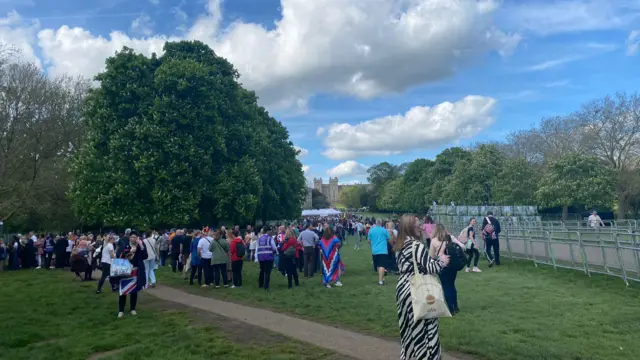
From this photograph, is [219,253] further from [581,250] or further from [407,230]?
[581,250]

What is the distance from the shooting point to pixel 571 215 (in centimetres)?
4519

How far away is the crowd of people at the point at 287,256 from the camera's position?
5.17m

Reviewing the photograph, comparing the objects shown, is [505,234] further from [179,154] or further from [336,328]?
[179,154]

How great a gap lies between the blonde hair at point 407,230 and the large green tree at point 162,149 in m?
22.8

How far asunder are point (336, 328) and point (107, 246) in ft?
29.1

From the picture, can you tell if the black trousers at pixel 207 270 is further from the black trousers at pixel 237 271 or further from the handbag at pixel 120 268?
the handbag at pixel 120 268

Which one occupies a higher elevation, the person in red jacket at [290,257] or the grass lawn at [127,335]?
the person in red jacket at [290,257]

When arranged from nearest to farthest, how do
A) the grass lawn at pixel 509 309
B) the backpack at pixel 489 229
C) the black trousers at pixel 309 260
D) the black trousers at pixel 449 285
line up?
the grass lawn at pixel 509 309
the black trousers at pixel 449 285
the backpack at pixel 489 229
the black trousers at pixel 309 260

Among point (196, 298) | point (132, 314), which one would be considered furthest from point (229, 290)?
point (132, 314)

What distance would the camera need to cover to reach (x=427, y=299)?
4777mm

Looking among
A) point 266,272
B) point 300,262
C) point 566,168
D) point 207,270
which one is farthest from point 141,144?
point 566,168

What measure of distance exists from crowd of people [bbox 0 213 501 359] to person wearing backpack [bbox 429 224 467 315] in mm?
16

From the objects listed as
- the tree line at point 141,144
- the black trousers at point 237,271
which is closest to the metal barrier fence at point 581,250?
the black trousers at point 237,271

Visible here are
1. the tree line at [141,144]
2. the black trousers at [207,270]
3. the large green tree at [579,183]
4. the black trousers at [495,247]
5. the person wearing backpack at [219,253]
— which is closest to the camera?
the person wearing backpack at [219,253]
